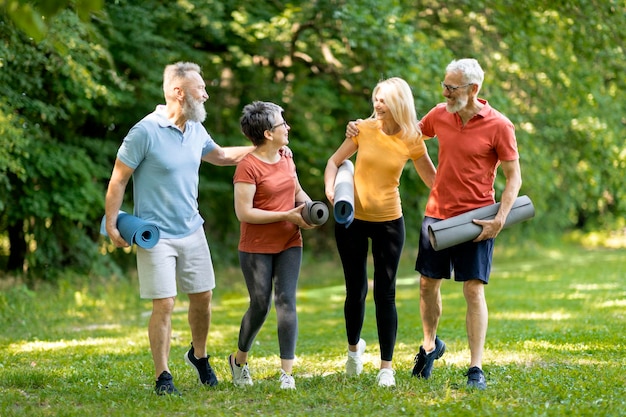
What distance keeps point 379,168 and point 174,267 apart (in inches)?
56.4

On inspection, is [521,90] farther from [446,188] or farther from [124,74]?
[446,188]

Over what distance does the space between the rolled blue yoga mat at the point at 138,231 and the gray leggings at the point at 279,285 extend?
2.09 ft

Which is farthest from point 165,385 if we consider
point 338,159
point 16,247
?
point 16,247

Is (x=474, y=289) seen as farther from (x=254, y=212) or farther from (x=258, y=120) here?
(x=258, y=120)

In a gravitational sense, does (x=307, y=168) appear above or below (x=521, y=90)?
below

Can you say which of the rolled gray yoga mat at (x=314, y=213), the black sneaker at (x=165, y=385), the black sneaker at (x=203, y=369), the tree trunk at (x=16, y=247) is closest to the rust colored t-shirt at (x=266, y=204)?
the rolled gray yoga mat at (x=314, y=213)

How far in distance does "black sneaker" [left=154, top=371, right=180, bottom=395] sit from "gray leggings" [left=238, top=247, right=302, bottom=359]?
68cm

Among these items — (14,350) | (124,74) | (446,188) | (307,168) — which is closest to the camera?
(446,188)

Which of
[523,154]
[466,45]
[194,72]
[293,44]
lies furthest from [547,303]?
[194,72]

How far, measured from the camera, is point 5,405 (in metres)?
5.37

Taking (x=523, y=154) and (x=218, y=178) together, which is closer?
(x=523, y=154)

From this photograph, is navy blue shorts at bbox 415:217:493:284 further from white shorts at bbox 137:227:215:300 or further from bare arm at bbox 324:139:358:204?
white shorts at bbox 137:227:215:300

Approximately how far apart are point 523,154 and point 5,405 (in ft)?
38.3

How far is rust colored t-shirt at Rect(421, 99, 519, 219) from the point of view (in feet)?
18.3
